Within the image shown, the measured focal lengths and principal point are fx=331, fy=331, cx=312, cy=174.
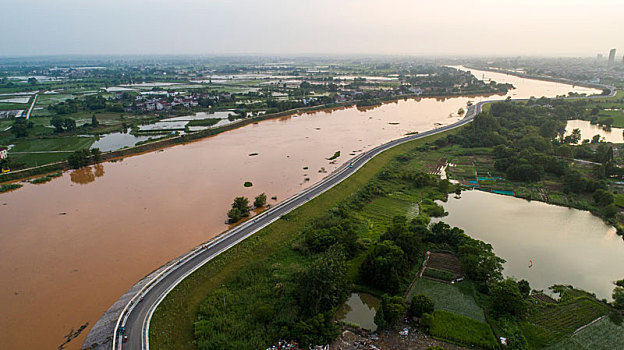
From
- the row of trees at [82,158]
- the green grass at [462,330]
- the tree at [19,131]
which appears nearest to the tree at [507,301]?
the green grass at [462,330]

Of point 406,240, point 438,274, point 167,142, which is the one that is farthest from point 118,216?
point 438,274

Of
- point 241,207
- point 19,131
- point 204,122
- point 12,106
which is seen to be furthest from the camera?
point 12,106

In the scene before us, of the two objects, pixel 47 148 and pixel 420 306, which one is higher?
pixel 47 148

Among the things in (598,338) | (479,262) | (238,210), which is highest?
(238,210)

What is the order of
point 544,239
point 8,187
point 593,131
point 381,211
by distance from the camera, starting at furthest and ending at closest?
point 593,131, point 8,187, point 381,211, point 544,239

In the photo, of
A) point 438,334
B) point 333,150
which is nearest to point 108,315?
point 438,334

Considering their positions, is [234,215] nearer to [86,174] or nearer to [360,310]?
[360,310]

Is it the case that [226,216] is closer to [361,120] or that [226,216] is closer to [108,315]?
[108,315]
